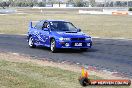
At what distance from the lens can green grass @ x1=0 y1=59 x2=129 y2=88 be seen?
9614 mm

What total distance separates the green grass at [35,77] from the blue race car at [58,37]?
15.8ft

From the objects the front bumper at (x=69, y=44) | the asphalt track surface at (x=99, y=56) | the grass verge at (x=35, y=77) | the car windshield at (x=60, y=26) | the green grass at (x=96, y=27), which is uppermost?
the car windshield at (x=60, y=26)

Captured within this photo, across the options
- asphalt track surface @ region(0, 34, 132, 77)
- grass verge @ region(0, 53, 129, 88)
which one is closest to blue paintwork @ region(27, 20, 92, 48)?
asphalt track surface @ region(0, 34, 132, 77)

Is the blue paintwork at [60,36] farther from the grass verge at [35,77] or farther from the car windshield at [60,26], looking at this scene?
the grass verge at [35,77]

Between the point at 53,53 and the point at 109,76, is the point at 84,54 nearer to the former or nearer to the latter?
the point at 53,53

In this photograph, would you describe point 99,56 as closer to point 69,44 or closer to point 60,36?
point 69,44

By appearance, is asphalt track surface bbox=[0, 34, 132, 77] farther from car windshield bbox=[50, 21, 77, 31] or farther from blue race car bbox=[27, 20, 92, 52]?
car windshield bbox=[50, 21, 77, 31]

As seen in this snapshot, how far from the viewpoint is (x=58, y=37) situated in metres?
18.2

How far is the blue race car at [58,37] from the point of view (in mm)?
18156

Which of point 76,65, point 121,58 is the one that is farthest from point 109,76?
point 121,58

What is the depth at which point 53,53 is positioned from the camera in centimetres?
1803

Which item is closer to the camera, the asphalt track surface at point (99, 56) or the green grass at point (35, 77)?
the green grass at point (35, 77)

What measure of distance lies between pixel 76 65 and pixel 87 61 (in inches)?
48.8

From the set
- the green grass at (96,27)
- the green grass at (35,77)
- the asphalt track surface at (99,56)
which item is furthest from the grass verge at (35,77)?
the green grass at (96,27)
